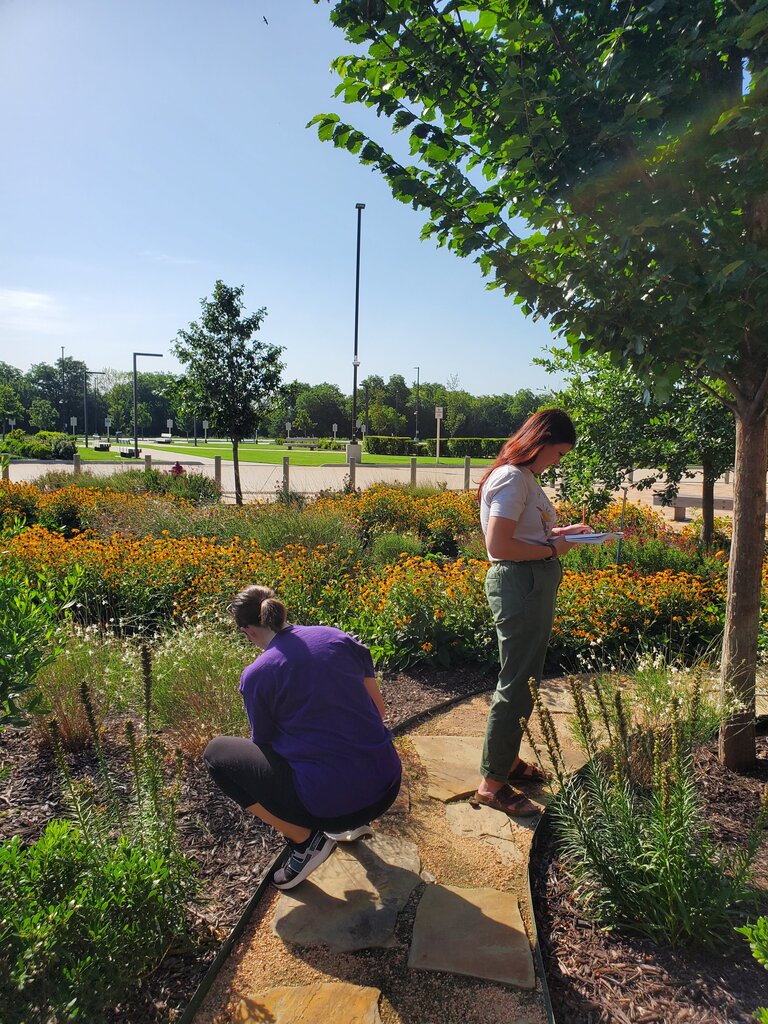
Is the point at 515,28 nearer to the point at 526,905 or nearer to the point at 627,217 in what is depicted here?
the point at 627,217

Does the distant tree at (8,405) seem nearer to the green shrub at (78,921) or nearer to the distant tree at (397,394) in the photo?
the distant tree at (397,394)

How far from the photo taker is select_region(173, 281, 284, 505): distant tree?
1470cm

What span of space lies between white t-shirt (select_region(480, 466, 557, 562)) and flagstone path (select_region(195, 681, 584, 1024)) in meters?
1.17

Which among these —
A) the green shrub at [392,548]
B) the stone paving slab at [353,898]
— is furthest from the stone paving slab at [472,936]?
the green shrub at [392,548]

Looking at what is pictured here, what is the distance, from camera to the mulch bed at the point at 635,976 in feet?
5.91

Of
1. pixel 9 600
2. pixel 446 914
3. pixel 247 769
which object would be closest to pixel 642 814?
pixel 446 914

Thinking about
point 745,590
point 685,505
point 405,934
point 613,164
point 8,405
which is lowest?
point 405,934

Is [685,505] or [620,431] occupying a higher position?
[620,431]

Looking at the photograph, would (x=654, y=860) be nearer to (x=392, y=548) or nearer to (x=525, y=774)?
(x=525, y=774)

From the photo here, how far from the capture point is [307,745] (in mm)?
2236

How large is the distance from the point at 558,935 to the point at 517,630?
1060mm

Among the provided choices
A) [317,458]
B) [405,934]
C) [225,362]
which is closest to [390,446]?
[317,458]

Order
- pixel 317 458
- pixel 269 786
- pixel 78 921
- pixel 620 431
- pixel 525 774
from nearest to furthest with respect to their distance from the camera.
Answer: pixel 78 921 → pixel 269 786 → pixel 525 774 → pixel 620 431 → pixel 317 458

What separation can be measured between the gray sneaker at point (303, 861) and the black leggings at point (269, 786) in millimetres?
95
